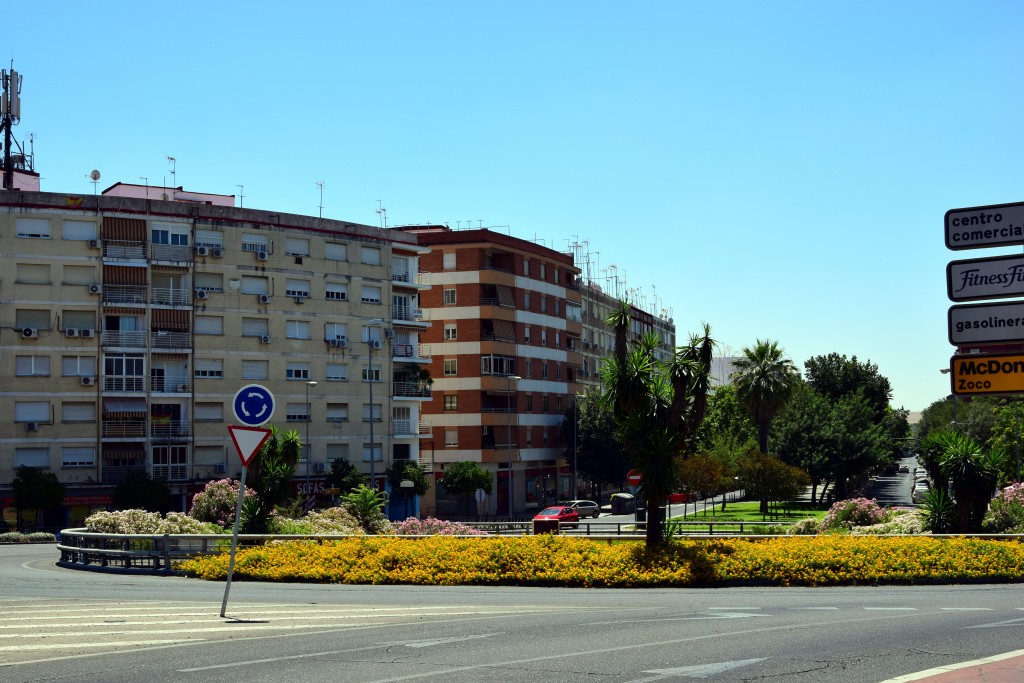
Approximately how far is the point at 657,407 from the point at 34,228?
45961mm

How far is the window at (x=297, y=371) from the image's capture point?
6731cm

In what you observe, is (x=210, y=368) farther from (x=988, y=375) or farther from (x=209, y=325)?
(x=988, y=375)

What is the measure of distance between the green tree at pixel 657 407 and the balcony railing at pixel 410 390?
158ft

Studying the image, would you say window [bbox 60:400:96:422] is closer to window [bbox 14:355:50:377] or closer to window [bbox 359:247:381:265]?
window [bbox 14:355:50:377]

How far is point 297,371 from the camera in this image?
67.7 m

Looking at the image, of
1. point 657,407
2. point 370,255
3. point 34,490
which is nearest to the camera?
point 657,407

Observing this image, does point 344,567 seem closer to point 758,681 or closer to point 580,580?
point 580,580

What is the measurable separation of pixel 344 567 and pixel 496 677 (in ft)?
42.8

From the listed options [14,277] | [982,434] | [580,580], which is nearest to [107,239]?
[14,277]

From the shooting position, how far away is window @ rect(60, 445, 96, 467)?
59.4 meters

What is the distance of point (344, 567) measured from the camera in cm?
2377

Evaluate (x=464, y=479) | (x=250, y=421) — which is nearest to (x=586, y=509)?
(x=464, y=479)

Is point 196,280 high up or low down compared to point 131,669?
up

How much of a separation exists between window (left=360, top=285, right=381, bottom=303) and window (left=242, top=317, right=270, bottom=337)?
292 inches
